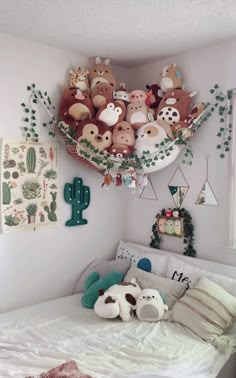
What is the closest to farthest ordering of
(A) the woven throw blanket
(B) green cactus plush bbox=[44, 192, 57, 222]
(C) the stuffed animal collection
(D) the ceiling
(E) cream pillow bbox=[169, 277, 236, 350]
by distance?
(A) the woven throw blanket < (D) the ceiling < (E) cream pillow bbox=[169, 277, 236, 350] < (C) the stuffed animal collection < (B) green cactus plush bbox=[44, 192, 57, 222]

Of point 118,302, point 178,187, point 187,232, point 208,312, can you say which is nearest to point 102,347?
point 118,302

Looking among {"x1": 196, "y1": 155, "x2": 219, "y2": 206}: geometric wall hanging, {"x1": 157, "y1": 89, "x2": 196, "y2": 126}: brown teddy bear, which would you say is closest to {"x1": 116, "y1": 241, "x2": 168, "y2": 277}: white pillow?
{"x1": 196, "y1": 155, "x2": 219, "y2": 206}: geometric wall hanging

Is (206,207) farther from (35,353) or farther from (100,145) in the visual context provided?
(35,353)

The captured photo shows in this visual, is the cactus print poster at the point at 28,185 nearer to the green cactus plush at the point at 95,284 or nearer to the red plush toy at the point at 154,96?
the green cactus plush at the point at 95,284

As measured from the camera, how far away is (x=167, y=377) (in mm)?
1612

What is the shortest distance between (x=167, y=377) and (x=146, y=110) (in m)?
1.77

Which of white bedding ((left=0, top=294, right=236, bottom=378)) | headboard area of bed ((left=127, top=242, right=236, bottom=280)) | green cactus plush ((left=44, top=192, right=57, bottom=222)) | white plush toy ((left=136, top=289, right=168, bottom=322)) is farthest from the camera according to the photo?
green cactus plush ((left=44, top=192, right=57, bottom=222))

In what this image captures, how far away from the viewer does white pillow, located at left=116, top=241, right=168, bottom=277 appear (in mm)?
2721

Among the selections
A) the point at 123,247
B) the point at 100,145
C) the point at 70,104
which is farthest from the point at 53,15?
the point at 123,247

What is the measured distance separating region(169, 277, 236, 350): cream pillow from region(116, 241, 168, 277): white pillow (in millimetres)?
450

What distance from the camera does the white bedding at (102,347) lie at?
177cm

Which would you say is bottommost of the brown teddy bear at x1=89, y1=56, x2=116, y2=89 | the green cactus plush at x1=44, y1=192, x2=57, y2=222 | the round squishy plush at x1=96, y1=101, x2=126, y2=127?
the green cactus plush at x1=44, y1=192, x2=57, y2=222

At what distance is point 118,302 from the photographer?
7.68 ft

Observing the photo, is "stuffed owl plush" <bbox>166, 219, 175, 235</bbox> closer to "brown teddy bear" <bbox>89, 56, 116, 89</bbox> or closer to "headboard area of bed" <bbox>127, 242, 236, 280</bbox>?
"headboard area of bed" <bbox>127, 242, 236, 280</bbox>
